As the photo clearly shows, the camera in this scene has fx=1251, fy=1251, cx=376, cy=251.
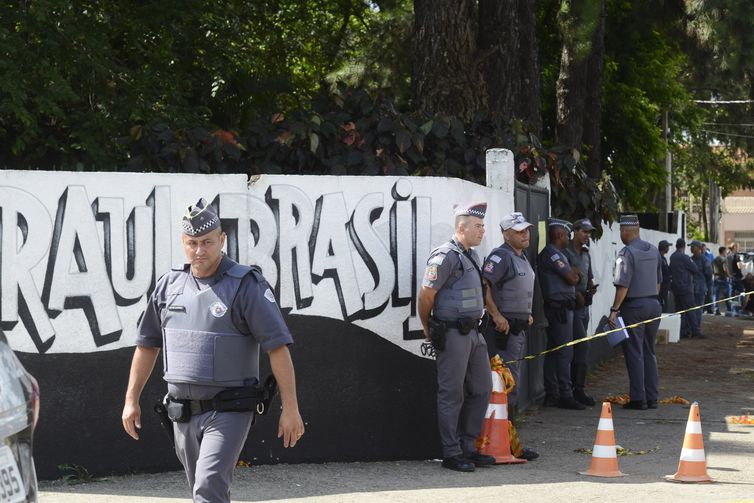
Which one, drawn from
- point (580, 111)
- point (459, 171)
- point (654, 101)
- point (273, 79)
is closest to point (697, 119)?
point (654, 101)

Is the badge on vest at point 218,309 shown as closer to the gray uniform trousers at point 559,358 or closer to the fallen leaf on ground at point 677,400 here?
the gray uniform trousers at point 559,358

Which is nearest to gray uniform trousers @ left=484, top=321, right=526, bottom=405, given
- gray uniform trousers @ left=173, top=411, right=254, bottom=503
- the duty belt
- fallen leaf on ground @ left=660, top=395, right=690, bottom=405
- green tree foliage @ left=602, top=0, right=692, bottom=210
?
the duty belt

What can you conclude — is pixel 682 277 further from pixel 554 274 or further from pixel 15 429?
pixel 15 429

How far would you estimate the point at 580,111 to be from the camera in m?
21.4

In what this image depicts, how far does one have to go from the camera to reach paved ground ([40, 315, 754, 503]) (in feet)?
25.4

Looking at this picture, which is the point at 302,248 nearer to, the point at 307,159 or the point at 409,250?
the point at 409,250

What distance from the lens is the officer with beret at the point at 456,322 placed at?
27.9 ft

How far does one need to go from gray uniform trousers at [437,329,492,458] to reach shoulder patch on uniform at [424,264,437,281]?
0.39 m

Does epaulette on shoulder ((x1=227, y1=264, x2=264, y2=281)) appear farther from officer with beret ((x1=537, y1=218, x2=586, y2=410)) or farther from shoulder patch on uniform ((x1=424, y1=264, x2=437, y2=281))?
officer with beret ((x1=537, y1=218, x2=586, y2=410))

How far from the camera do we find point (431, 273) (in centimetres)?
845

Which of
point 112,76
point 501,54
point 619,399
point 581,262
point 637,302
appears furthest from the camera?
point 501,54

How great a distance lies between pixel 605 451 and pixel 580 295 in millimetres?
4078

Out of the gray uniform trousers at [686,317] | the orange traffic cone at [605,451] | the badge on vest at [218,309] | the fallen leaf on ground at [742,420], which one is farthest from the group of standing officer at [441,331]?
the gray uniform trousers at [686,317]

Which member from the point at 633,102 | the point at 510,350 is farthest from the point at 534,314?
the point at 633,102
